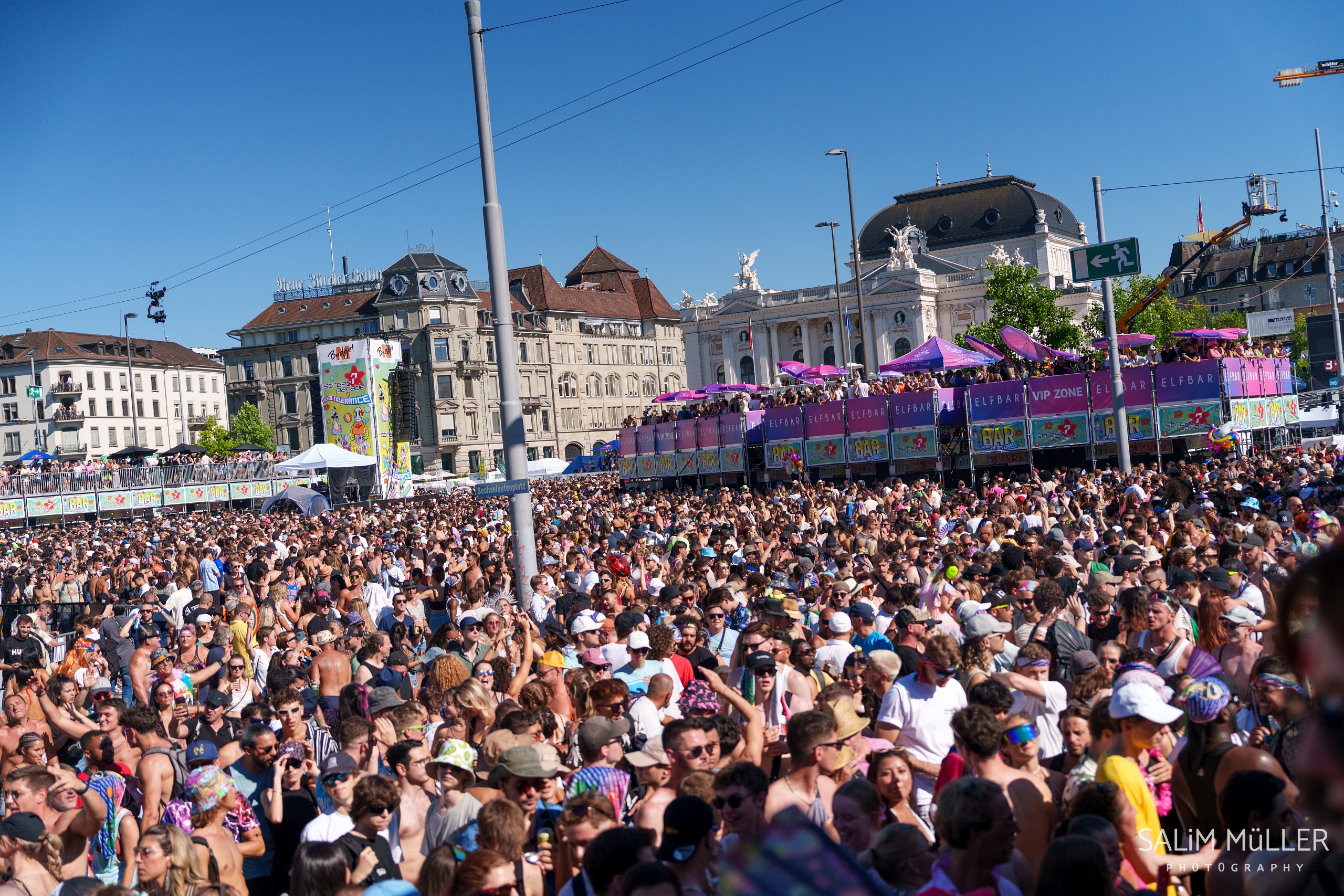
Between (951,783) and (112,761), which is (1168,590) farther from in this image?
(112,761)

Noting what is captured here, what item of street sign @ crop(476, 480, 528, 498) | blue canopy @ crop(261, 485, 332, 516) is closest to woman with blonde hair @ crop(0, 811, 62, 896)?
street sign @ crop(476, 480, 528, 498)

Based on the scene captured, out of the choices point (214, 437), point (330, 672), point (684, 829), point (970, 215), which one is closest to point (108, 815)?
point (330, 672)

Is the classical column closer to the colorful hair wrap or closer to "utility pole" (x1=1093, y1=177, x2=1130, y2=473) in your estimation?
"utility pole" (x1=1093, y1=177, x2=1130, y2=473)

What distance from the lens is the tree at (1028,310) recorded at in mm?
66438

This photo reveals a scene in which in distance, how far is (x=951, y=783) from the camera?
3.96m

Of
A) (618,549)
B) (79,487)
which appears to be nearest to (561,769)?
(618,549)

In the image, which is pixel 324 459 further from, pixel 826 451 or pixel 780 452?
pixel 826 451

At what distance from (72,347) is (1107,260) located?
3772 inches

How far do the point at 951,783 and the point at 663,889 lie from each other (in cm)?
112

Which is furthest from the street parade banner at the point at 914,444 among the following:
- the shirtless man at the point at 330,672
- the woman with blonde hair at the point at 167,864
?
the woman with blonde hair at the point at 167,864

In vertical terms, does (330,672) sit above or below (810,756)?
below

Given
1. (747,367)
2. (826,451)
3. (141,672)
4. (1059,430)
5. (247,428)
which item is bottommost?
(141,672)

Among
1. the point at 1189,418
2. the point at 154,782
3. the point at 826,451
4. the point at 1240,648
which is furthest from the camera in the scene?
the point at 826,451

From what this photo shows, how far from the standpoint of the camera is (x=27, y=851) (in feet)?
17.2
